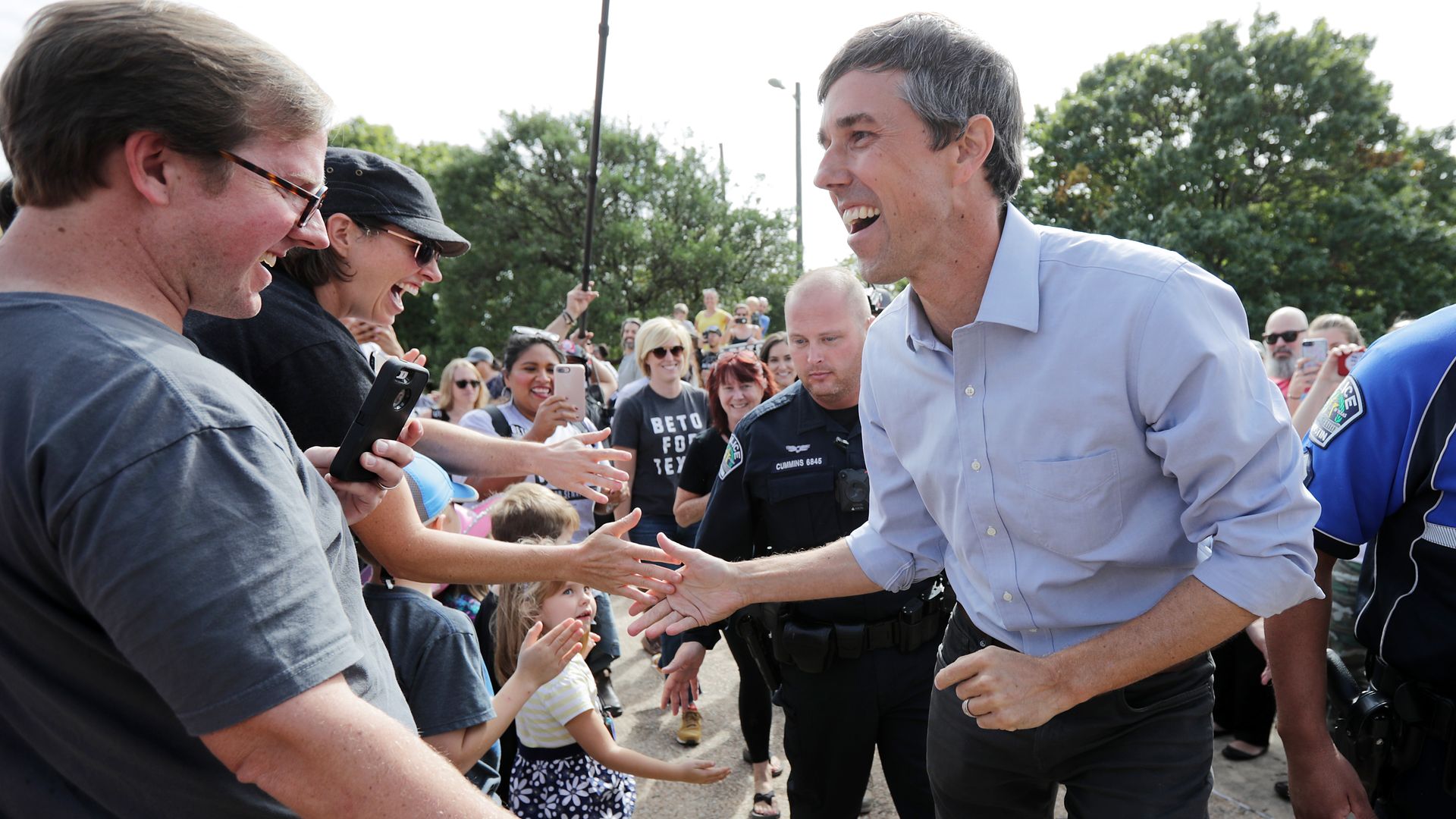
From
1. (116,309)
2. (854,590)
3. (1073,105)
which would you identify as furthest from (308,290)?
(1073,105)

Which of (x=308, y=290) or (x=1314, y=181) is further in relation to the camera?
(x=1314, y=181)

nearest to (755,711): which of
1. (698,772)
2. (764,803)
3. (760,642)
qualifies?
(764,803)

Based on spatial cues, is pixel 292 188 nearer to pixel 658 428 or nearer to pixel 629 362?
pixel 658 428

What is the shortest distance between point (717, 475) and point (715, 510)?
3.00 ft

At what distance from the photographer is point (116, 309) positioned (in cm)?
103

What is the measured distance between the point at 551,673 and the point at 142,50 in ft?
6.40

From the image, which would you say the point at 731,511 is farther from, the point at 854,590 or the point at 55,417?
the point at 55,417

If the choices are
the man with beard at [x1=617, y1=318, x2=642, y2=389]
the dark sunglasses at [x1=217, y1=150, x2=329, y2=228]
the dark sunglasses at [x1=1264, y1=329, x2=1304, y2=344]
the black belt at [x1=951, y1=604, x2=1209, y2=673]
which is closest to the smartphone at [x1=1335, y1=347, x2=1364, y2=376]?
the dark sunglasses at [x1=1264, y1=329, x2=1304, y2=344]

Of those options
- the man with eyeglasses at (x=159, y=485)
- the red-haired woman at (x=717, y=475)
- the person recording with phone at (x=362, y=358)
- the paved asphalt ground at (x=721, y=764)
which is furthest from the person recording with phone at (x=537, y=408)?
the man with eyeglasses at (x=159, y=485)

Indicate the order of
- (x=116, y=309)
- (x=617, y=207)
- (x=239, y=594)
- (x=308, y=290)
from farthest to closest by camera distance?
(x=617, y=207), (x=308, y=290), (x=116, y=309), (x=239, y=594)

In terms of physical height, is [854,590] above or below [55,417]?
below

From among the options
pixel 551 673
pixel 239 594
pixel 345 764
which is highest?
pixel 239 594

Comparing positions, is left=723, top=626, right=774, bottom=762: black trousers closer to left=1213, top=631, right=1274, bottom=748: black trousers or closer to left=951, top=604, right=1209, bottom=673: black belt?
left=951, top=604, right=1209, bottom=673: black belt

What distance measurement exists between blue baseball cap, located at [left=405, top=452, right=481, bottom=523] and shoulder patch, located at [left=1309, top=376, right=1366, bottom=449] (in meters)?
2.25
